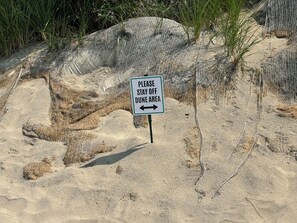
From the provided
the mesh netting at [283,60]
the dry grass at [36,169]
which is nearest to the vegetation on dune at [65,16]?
the mesh netting at [283,60]

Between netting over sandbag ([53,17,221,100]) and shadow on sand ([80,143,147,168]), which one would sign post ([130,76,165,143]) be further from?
netting over sandbag ([53,17,221,100])

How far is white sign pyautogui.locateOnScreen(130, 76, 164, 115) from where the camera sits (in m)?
3.85

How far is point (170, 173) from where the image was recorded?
3.77m

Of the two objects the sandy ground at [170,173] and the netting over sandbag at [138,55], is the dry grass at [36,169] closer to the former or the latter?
the sandy ground at [170,173]

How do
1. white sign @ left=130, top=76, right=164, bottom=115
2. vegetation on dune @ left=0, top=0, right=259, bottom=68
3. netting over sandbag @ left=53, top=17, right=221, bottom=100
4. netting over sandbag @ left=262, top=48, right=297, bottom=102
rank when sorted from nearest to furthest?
white sign @ left=130, top=76, right=164, bottom=115 → netting over sandbag @ left=262, top=48, right=297, bottom=102 → netting over sandbag @ left=53, top=17, right=221, bottom=100 → vegetation on dune @ left=0, top=0, right=259, bottom=68

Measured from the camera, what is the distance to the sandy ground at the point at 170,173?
136 inches

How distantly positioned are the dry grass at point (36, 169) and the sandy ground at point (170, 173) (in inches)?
1.5

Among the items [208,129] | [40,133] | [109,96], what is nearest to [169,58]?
[109,96]

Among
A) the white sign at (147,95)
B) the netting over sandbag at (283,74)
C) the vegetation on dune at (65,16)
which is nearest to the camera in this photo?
the white sign at (147,95)

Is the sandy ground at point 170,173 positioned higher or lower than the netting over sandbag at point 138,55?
lower

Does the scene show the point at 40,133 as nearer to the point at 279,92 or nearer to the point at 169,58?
the point at 169,58

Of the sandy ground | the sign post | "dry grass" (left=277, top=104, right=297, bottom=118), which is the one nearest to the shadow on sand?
the sandy ground

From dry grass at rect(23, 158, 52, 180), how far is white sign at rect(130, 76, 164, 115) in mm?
789

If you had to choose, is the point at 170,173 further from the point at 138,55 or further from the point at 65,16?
the point at 65,16
